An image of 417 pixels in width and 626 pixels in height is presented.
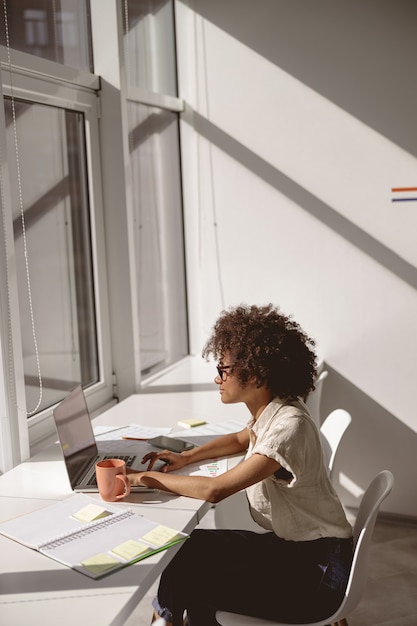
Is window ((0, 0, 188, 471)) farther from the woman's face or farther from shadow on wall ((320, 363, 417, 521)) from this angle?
shadow on wall ((320, 363, 417, 521))

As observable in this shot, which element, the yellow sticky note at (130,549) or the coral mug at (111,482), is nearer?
the yellow sticky note at (130,549)

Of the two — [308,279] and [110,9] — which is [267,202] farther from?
[110,9]

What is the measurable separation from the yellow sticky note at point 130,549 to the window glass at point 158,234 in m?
2.05

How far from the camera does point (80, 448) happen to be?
2203 millimetres

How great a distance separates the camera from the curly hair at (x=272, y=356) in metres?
2.00

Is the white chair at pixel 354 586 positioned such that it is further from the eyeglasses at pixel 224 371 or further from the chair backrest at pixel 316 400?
the chair backrest at pixel 316 400

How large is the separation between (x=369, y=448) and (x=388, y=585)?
0.88 metres

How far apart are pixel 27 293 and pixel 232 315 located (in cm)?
101

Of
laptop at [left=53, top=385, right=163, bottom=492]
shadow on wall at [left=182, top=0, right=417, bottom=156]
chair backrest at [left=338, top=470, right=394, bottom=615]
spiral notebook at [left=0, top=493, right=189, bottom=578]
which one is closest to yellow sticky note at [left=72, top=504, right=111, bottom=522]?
spiral notebook at [left=0, top=493, right=189, bottom=578]

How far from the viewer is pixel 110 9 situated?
3102 millimetres

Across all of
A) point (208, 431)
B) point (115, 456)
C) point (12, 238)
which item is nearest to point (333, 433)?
point (208, 431)

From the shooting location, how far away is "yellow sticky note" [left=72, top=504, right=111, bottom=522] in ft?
6.00

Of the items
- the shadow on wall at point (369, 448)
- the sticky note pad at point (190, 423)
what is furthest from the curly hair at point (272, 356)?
the shadow on wall at point (369, 448)

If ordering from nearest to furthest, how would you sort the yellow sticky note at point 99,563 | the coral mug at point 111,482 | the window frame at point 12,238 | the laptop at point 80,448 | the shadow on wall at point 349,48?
the yellow sticky note at point 99,563 < the coral mug at point 111,482 < the laptop at point 80,448 < the window frame at point 12,238 < the shadow on wall at point 349,48
